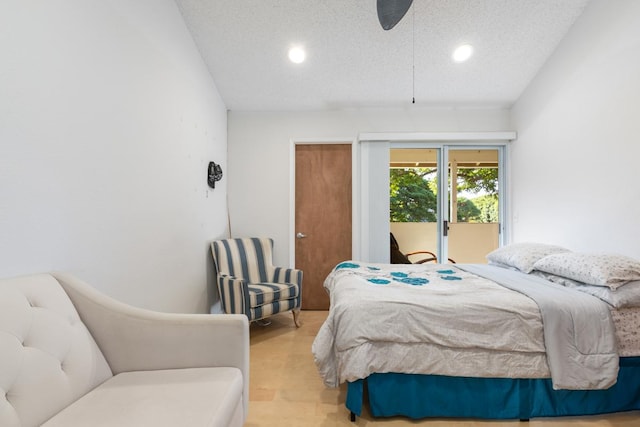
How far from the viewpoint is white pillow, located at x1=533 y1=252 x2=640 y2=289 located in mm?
1703

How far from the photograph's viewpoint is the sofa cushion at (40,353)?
0.87m

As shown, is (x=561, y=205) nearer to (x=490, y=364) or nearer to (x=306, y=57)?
(x=490, y=364)

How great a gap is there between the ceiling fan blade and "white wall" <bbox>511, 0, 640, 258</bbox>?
5.54 ft

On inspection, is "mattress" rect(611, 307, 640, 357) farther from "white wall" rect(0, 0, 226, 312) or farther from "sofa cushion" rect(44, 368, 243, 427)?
"white wall" rect(0, 0, 226, 312)

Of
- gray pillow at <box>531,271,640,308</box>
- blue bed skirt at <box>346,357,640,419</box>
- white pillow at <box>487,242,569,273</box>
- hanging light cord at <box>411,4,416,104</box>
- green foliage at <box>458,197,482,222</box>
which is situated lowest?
blue bed skirt at <box>346,357,640,419</box>

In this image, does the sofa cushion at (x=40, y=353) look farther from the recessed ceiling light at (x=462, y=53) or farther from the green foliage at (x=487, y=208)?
the green foliage at (x=487, y=208)

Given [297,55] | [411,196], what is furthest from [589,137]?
[297,55]

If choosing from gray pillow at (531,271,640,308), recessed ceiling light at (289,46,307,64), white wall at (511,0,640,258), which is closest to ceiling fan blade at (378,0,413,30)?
recessed ceiling light at (289,46,307,64)

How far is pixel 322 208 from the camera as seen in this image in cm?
395

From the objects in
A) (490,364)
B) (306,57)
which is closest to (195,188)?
(306,57)

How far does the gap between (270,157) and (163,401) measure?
310cm

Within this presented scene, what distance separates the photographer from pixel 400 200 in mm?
3920

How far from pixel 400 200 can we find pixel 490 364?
246 centimetres

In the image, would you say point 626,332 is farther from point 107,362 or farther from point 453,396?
point 107,362
